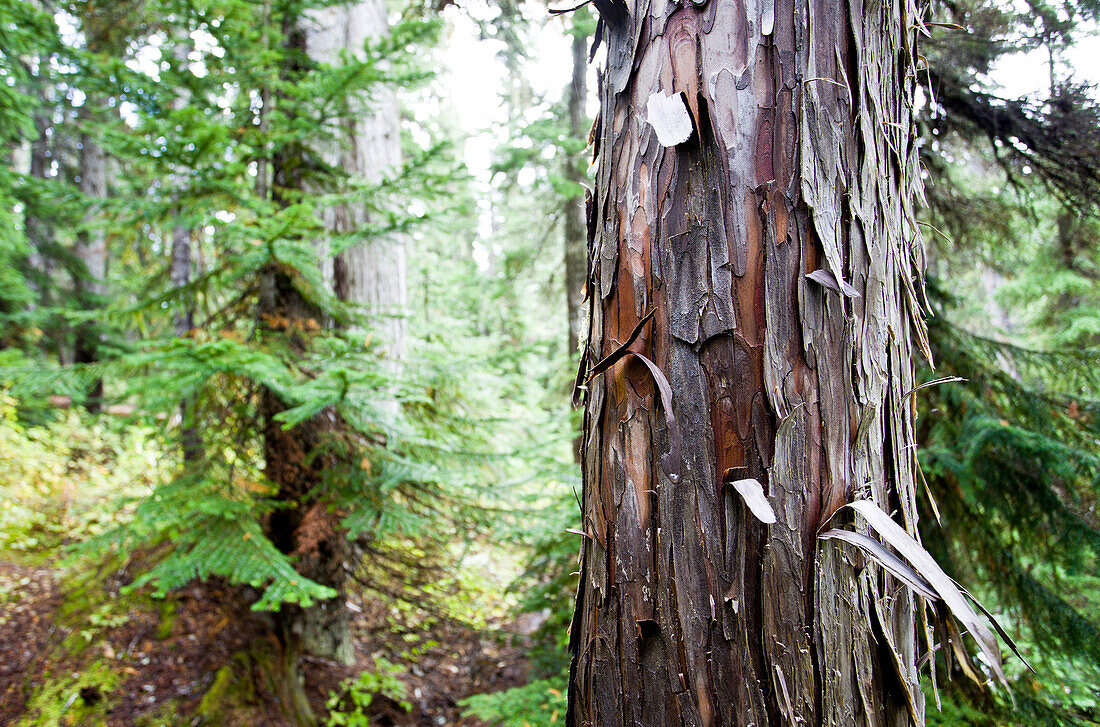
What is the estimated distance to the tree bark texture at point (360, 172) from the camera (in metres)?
4.45

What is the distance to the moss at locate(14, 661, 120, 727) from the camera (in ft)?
12.1

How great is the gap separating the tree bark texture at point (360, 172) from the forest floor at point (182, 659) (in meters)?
2.70

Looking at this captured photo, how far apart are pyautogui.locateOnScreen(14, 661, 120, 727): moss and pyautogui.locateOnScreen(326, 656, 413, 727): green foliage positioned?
1.59 m

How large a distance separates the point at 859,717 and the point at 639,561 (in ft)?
1.50

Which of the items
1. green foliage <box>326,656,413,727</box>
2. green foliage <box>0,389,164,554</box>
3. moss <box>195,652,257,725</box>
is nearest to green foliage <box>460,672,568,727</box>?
green foliage <box>326,656,413,727</box>

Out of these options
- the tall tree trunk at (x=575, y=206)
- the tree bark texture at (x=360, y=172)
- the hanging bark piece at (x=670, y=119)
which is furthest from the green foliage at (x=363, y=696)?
the hanging bark piece at (x=670, y=119)

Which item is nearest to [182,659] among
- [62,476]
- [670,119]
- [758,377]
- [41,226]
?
[758,377]

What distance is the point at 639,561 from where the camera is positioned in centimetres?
105

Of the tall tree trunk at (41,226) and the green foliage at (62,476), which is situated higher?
the tall tree trunk at (41,226)

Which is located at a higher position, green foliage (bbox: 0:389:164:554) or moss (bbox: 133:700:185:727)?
green foliage (bbox: 0:389:164:554)

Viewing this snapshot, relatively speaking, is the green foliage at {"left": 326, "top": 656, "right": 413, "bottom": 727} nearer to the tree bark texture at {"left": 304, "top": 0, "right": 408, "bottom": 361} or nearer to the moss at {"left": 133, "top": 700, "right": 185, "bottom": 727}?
the moss at {"left": 133, "top": 700, "right": 185, "bottom": 727}

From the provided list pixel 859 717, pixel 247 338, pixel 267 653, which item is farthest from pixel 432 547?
pixel 859 717

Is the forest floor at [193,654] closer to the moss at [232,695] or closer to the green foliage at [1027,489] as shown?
the moss at [232,695]

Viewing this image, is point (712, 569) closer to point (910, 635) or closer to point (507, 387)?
point (910, 635)
